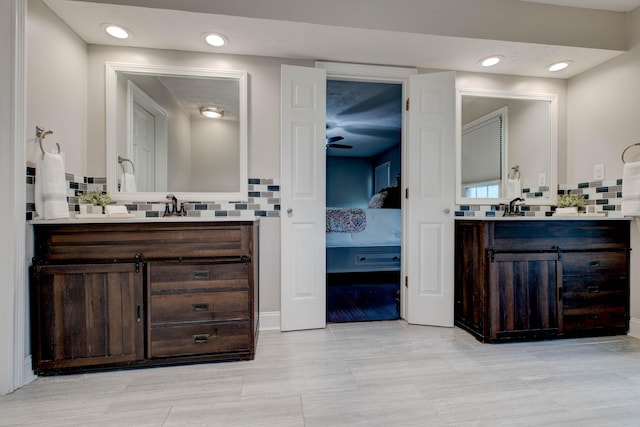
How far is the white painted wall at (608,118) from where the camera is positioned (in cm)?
216

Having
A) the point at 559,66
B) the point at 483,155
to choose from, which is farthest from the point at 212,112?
the point at 559,66

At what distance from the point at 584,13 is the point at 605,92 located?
650 millimetres

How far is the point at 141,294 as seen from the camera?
1.68 m

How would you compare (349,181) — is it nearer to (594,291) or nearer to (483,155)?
(483,155)

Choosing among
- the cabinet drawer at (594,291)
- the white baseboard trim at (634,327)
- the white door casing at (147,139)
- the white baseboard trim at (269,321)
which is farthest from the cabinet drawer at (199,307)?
the white baseboard trim at (634,327)

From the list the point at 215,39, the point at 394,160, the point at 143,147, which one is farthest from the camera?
the point at 394,160

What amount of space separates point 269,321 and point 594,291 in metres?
2.40

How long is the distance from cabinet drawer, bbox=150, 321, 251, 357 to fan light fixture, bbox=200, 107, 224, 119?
59.7 inches

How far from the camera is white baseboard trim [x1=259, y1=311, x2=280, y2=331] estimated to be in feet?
7.52

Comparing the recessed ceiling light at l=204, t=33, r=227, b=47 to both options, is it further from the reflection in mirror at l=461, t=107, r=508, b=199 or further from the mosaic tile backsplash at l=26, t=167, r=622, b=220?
the reflection in mirror at l=461, t=107, r=508, b=199

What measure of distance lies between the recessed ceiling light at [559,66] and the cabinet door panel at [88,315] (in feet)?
11.2

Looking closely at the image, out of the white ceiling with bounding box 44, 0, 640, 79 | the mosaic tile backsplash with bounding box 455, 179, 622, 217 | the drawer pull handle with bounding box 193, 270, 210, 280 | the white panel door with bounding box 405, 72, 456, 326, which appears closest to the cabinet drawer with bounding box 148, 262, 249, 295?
the drawer pull handle with bounding box 193, 270, 210, 280

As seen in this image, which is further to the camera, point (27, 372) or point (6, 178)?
point (27, 372)

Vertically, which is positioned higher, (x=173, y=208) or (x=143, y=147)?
(x=143, y=147)
